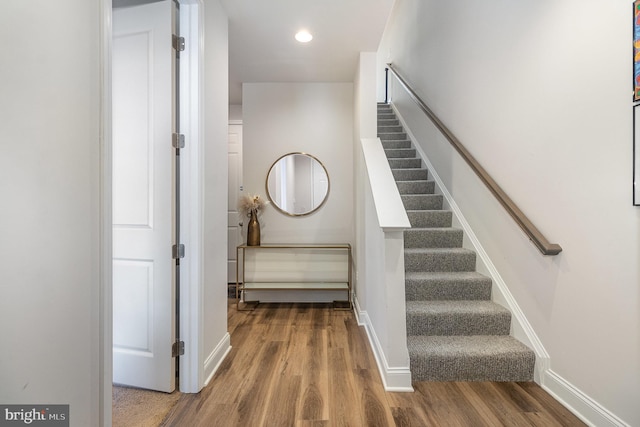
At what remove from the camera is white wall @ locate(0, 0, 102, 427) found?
2.42ft

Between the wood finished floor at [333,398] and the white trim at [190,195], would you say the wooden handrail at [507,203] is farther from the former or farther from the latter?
the white trim at [190,195]

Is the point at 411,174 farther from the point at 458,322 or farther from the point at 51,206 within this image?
the point at 51,206

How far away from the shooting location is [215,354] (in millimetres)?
1958

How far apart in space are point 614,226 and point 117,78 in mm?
2759

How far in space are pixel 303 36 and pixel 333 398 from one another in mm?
2711

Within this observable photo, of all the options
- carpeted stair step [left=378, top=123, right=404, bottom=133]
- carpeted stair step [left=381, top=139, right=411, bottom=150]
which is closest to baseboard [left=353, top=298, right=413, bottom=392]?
carpeted stair step [left=381, top=139, right=411, bottom=150]

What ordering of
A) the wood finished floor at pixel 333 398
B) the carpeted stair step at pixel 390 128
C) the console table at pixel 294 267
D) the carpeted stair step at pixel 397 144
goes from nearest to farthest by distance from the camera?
the wood finished floor at pixel 333 398, the console table at pixel 294 267, the carpeted stair step at pixel 397 144, the carpeted stair step at pixel 390 128

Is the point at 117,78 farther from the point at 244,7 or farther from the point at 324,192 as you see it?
the point at 324,192

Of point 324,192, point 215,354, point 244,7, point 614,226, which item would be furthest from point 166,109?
point 614,226

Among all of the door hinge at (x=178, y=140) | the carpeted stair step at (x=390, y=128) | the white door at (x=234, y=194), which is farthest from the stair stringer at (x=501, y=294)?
the white door at (x=234, y=194)

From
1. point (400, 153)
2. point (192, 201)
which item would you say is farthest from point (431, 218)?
point (192, 201)

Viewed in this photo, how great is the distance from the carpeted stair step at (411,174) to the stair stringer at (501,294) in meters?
0.27

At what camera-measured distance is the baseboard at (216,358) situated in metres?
1.82

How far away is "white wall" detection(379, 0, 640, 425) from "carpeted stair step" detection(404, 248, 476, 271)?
0.21 metres
